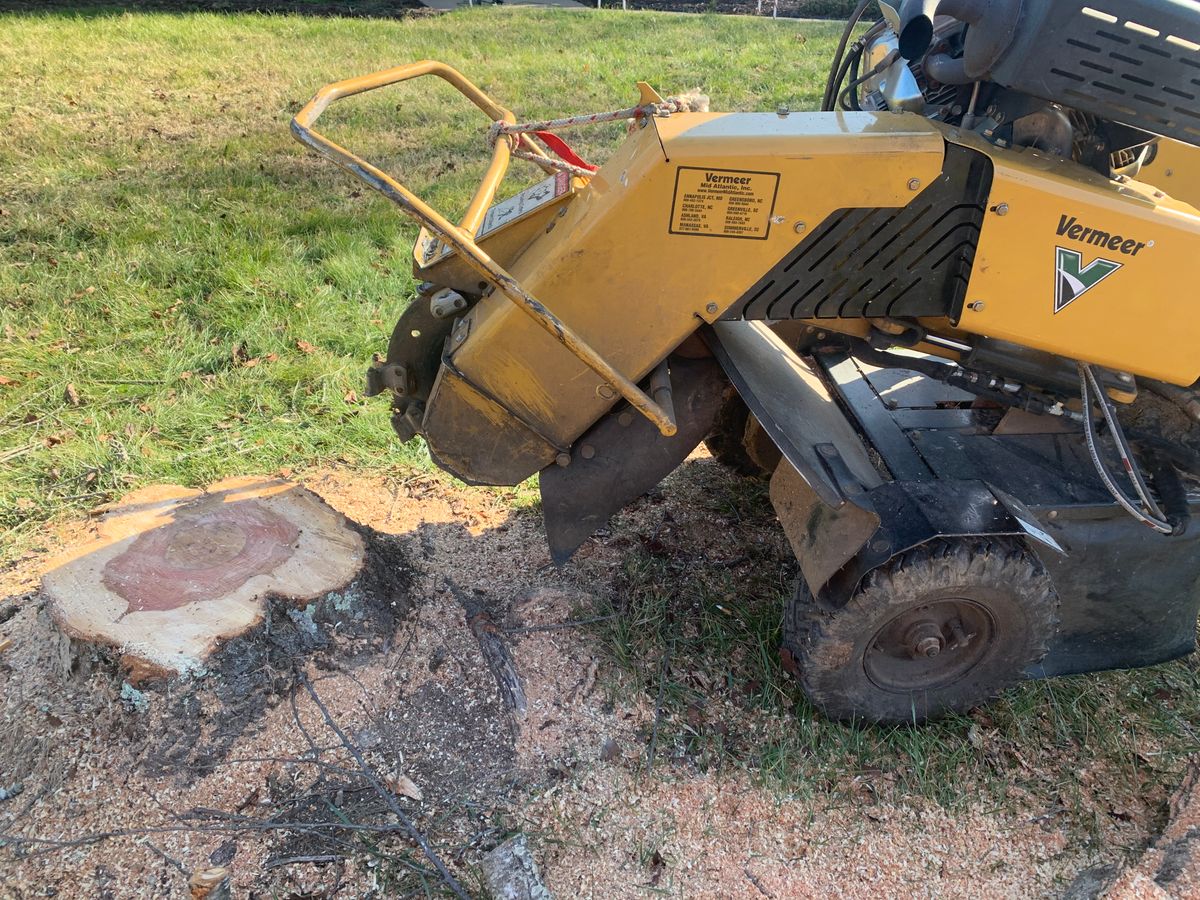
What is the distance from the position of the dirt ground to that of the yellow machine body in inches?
44.7

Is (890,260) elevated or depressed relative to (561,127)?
depressed

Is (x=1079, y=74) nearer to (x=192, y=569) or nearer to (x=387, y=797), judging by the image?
(x=387, y=797)

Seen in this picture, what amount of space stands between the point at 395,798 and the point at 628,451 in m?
1.32

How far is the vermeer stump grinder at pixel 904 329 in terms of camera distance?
7.30ft

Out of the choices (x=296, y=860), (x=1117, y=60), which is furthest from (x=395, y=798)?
(x=1117, y=60)

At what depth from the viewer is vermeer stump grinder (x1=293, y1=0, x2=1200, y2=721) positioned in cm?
222

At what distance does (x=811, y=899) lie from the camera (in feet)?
8.01

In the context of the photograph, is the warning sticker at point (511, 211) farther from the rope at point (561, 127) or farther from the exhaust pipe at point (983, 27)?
the exhaust pipe at point (983, 27)

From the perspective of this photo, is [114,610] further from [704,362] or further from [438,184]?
→ [438,184]

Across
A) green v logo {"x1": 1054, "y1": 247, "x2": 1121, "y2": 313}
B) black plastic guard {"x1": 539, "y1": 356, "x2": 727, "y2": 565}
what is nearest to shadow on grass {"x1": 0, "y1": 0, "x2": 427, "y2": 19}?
black plastic guard {"x1": 539, "y1": 356, "x2": 727, "y2": 565}

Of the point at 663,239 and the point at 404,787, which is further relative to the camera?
the point at 404,787

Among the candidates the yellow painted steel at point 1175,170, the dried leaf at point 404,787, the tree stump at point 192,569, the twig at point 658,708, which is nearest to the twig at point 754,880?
the twig at point 658,708

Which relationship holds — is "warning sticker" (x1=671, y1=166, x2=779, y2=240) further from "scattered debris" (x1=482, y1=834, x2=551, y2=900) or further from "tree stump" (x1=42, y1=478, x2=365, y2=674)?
"scattered debris" (x1=482, y1=834, x2=551, y2=900)

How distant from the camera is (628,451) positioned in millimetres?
2779
